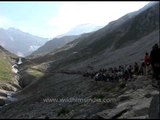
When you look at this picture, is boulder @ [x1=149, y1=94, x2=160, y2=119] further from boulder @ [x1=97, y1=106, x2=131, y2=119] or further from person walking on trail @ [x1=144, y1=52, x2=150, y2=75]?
person walking on trail @ [x1=144, y1=52, x2=150, y2=75]

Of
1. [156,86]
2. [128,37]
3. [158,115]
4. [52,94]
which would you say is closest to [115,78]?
[52,94]

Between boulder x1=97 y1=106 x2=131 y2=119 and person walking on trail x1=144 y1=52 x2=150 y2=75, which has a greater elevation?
person walking on trail x1=144 y1=52 x2=150 y2=75

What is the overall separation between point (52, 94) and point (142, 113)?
47743mm

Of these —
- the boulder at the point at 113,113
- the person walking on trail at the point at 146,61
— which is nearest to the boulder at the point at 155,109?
the boulder at the point at 113,113

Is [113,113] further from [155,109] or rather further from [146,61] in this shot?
[146,61]

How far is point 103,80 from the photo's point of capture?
6494 centimetres

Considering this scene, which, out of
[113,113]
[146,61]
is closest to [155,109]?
[113,113]

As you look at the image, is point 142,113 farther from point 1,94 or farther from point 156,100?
point 1,94

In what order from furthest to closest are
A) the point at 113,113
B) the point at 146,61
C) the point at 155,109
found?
1. the point at 146,61
2. the point at 113,113
3. the point at 155,109

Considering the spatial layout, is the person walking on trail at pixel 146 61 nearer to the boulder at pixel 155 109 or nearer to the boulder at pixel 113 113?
the boulder at pixel 113 113

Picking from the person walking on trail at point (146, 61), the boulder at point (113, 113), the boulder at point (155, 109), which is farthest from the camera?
the person walking on trail at point (146, 61)

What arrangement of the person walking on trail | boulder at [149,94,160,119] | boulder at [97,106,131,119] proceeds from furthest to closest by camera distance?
the person walking on trail
boulder at [97,106,131,119]
boulder at [149,94,160,119]

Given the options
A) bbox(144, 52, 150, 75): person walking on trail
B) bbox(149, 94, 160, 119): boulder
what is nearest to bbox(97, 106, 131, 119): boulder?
bbox(149, 94, 160, 119): boulder

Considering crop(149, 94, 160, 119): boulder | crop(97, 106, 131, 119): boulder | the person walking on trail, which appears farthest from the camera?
the person walking on trail
